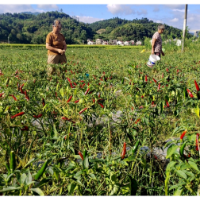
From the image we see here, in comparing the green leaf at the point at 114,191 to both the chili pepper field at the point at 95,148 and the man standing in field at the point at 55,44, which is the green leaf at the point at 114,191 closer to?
the chili pepper field at the point at 95,148

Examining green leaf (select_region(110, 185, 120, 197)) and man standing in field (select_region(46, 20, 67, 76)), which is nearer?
green leaf (select_region(110, 185, 120, 197))

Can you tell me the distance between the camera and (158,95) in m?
2.20

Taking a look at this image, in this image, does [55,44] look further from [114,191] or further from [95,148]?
[114,191]

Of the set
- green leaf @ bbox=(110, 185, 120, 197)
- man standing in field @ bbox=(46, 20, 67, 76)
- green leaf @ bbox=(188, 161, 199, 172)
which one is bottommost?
green leaf @ bbox=(110, 185, 120, 197)

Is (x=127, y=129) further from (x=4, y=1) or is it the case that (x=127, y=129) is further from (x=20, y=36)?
(x=20, y=36)

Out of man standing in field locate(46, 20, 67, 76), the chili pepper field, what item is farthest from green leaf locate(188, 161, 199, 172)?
man standing in field locate(46, 20, 67, 76)

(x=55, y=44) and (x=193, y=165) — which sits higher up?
(x=55, y=44)

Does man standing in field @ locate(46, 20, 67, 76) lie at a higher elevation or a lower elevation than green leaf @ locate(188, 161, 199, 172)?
higher

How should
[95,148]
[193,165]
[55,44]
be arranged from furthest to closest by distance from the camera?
[55,44] < [95,148] < [193,165]

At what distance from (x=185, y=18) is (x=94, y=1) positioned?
50.3ft

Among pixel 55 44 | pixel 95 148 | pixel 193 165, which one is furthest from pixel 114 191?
pixel 55 44

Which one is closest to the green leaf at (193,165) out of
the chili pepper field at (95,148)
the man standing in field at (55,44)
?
the chili pepper field at (95,148)

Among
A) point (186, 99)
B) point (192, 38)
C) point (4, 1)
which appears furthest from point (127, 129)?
point (192, 38)

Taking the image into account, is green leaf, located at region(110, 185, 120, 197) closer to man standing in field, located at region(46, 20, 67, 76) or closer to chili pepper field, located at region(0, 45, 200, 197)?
chili pepper field, located at region(0, 45, 200, 197)
